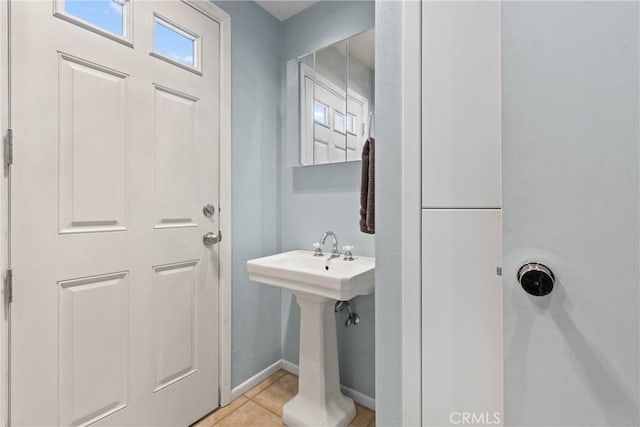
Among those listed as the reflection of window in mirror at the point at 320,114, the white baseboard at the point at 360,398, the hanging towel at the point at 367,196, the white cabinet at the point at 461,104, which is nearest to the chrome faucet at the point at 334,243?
the hanging towel at the point at 367,196

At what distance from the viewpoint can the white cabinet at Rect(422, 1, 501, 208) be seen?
1.92 feet

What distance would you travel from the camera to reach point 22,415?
950 mm

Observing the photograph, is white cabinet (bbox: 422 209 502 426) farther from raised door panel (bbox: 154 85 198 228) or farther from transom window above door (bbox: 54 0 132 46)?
transom window above door (bbox: 54 0 132 46)

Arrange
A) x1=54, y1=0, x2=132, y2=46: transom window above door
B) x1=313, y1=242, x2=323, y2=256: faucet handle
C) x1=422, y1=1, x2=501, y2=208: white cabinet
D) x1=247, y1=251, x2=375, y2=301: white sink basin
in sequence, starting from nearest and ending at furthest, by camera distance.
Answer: x1=422, y1=1, x2=501, y2=208: white cabinet, x1=54, y1=0, x2=132, y2=46: transom window above door, x1=247, y1=251, x2=375, y2=301: white sink basin, x1=313, y1=242, x2=323, y2=256: faucet handle

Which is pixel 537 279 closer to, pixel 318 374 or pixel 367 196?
pixel 367 196

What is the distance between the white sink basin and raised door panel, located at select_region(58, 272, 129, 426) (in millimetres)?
570

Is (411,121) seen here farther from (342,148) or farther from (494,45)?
(342,148)

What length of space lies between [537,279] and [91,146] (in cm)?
143

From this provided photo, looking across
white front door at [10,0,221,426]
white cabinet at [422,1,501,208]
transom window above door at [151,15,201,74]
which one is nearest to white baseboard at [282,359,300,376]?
white front door at [10,0,221,426]

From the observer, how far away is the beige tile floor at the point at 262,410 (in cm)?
146

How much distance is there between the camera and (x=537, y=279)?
1.63 feet

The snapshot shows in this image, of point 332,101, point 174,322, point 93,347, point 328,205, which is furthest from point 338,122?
point 93,347

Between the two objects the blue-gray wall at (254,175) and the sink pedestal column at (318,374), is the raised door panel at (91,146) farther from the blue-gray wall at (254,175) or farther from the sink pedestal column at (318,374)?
the sink pedestal column at (318,374)

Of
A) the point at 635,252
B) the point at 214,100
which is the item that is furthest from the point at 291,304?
the point at 635,252
